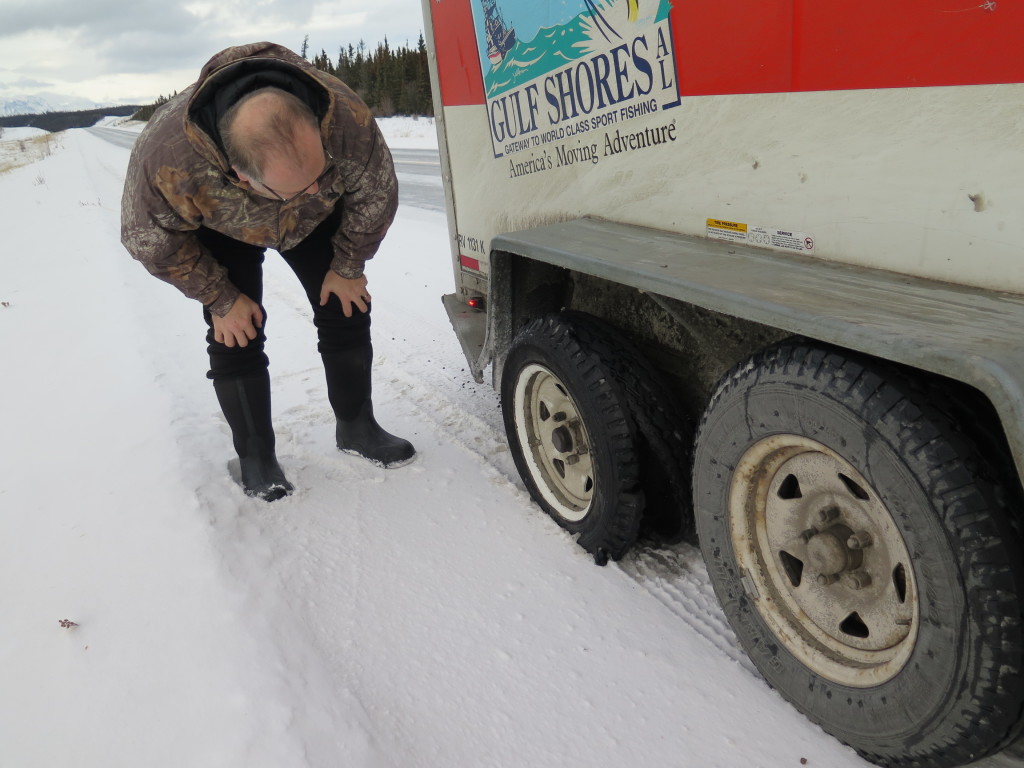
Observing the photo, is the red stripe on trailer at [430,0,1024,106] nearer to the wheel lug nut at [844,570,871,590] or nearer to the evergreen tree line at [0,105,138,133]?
the wheel lug nut at [844,570,871,590]

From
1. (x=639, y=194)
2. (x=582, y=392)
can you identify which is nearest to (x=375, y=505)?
(x=582, y=392)

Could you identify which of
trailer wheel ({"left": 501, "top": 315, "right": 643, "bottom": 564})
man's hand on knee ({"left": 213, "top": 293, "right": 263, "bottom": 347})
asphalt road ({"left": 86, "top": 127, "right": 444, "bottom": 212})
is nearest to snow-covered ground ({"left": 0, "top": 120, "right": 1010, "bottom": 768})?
trailer wheel ({"left": 501, "top": 315, "right": 643, "bottom": 564})

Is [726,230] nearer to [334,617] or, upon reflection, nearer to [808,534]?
[808,534]

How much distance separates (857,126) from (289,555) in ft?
6.90

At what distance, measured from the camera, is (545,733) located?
1.74m

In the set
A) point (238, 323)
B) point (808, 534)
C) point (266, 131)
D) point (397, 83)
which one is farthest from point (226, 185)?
point (397, 83)

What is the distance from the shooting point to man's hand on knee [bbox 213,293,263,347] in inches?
99.4

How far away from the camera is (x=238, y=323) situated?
8.37 feet

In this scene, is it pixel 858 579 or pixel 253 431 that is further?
pixel 253 431

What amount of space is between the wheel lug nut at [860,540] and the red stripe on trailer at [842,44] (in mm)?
906

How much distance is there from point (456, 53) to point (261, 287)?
1292 millimetres

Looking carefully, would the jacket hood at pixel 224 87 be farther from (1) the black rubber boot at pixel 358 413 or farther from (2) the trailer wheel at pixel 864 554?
(2) the trailer wheel at pixel 864 554

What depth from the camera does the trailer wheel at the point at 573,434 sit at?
81.1 inches

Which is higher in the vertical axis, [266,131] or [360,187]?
[266,131]
